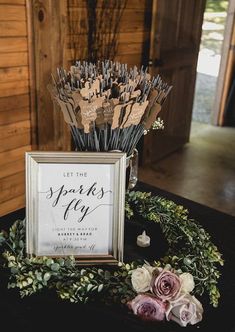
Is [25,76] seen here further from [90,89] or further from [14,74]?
[90,89]

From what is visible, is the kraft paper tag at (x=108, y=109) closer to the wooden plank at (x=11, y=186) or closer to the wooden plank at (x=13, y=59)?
the wooden plank at (x=13, y=59)

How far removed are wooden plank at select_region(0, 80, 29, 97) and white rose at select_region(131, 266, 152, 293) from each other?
1.75 metres

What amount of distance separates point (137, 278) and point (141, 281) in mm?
10

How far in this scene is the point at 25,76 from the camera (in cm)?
238

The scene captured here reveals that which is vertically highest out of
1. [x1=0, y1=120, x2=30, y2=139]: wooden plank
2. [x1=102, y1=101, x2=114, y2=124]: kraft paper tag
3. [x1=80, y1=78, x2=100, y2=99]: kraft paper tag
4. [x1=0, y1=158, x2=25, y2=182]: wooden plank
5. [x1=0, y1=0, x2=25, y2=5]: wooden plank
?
[x1=0, y1=0, x2=25, y2=5]: wooden plank

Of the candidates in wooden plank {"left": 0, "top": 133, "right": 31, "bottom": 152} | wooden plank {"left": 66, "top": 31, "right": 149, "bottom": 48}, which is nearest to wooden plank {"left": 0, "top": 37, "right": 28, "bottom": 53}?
wooden plank {"left": 66, "top": 31, "right": 149, "bottom": 48}

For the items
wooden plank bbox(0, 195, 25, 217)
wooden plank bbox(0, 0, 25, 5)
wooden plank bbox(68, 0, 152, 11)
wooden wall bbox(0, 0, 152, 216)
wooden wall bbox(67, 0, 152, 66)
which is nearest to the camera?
wooden plank bbox(0, 0, 25, 5)

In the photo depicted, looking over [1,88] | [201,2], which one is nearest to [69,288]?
[1,88]

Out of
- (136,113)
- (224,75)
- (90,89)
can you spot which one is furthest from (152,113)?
(224,75)

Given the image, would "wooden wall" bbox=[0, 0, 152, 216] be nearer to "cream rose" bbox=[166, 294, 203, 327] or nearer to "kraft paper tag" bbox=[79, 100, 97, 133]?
"kraft paper tag" bbox=[79, 100, 97, 133]

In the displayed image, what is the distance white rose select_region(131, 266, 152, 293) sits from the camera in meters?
0.81

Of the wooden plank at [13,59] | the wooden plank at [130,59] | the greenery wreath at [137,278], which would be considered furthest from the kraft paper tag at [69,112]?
the wooden plank at [130,59]

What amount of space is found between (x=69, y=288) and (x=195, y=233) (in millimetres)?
381

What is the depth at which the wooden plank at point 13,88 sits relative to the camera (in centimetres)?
228
